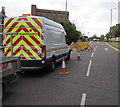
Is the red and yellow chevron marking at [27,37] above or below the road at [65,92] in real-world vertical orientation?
above

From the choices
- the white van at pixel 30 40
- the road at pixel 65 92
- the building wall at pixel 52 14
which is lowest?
the road at pixel 65 92

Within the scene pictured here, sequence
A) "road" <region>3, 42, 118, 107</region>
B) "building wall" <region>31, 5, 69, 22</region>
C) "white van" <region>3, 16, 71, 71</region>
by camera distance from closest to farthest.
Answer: "road" <region>3, 42, 118, 107</region>, "white van" <region>3, 16, 71, 71</region>, "building wall" <region>31, 5, 69, 22</region>

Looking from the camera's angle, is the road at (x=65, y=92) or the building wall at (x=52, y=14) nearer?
the road at (x=65, y=92)

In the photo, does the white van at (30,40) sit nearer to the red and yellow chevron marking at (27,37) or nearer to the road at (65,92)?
the red and yellow chevron marking at (27,37)

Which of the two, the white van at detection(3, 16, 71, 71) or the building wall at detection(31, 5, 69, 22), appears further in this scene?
the building wall at detection(31, 5, 69, 22)

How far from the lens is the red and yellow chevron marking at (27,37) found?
7.07 metres

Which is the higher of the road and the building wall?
the building wall

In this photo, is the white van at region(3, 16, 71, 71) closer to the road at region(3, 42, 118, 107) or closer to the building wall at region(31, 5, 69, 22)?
the road at region(3, 42, 118, 107)

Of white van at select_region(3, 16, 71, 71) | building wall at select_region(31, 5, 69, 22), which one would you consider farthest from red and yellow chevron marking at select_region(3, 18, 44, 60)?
building wall at select_region(31, 5, 69, 22)

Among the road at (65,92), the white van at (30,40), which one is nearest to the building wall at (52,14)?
the white van at (30,40)

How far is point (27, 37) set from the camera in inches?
282

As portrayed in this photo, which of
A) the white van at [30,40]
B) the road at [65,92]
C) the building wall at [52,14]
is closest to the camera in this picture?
the road at [65,92]

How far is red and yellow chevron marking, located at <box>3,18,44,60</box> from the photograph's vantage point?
707cm

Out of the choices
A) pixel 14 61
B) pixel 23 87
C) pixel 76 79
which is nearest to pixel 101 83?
pixel 76 79
